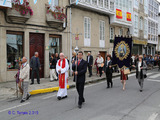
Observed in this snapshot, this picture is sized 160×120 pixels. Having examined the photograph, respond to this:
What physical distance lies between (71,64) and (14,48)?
5153mm

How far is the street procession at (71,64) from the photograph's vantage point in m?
5.89

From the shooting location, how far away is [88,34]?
17250 millimetres

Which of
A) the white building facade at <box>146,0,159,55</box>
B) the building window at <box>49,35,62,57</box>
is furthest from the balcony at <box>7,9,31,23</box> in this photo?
the white building facade at <box>146,0,159,55</box>

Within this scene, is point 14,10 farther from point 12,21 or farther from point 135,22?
point 135,22

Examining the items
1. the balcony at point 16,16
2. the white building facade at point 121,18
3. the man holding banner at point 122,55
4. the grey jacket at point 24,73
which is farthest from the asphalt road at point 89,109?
the white building facade at point 121,18

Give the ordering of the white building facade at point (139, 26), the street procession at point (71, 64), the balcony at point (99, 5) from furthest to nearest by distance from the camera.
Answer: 1. the white building facade at point (139, 26)
2. the balcony at point (99, 5)
3. the street procession at point (71, 64)

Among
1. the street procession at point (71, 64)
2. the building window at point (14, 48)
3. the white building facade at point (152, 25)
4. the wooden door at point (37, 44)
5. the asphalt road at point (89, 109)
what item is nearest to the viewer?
the asphalt road at point (89, 109)

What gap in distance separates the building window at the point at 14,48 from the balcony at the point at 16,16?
0.89 m

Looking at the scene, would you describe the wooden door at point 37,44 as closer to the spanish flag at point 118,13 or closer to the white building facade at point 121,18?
the white building facade at point 121,18

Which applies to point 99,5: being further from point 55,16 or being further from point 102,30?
point 55,16

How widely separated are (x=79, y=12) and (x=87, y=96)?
10392 millimetres

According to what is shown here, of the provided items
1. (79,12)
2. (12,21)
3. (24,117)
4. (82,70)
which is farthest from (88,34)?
(24,117)

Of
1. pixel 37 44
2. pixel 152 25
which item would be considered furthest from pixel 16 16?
pixel 152 25

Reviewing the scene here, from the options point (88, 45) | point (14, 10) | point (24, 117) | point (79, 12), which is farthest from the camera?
point (88, 45)
